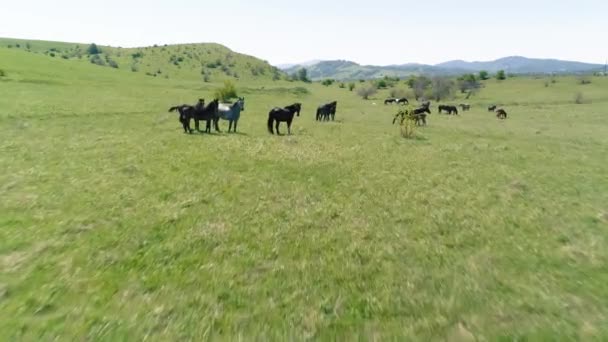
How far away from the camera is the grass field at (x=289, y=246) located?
17.1 feet

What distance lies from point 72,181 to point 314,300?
939 centimetres

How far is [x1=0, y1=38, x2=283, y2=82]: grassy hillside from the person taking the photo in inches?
4902

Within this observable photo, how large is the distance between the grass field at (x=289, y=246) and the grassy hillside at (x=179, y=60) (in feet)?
356

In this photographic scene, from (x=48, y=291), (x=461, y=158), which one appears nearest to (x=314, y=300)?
(x=48, y=291)

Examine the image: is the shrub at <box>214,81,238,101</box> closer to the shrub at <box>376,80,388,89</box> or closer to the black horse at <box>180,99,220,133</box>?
the black horse at <box>180,99,220,133</box>

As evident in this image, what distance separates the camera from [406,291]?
6148mm

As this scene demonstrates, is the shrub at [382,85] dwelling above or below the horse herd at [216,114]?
above

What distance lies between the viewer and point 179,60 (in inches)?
5768

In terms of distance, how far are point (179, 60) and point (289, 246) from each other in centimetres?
15690

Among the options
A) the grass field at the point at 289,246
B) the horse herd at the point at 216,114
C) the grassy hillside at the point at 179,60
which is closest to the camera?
the grass field at the point at 289,246

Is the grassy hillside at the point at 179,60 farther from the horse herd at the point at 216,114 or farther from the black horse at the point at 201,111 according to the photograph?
the black horse at the point at 201,111

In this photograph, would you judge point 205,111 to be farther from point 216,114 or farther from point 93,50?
point 93,50

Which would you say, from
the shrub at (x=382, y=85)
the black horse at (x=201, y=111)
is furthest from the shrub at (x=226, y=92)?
the shrub at (x=382, y=85)

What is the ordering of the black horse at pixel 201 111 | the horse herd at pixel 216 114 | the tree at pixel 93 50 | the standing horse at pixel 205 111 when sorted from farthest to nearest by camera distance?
1. the tree at pixel 93 50
2. the standing horse at pixel 205 111
3. the horse herd at pixel 216 114
4. the black horse at pixel 201 111
